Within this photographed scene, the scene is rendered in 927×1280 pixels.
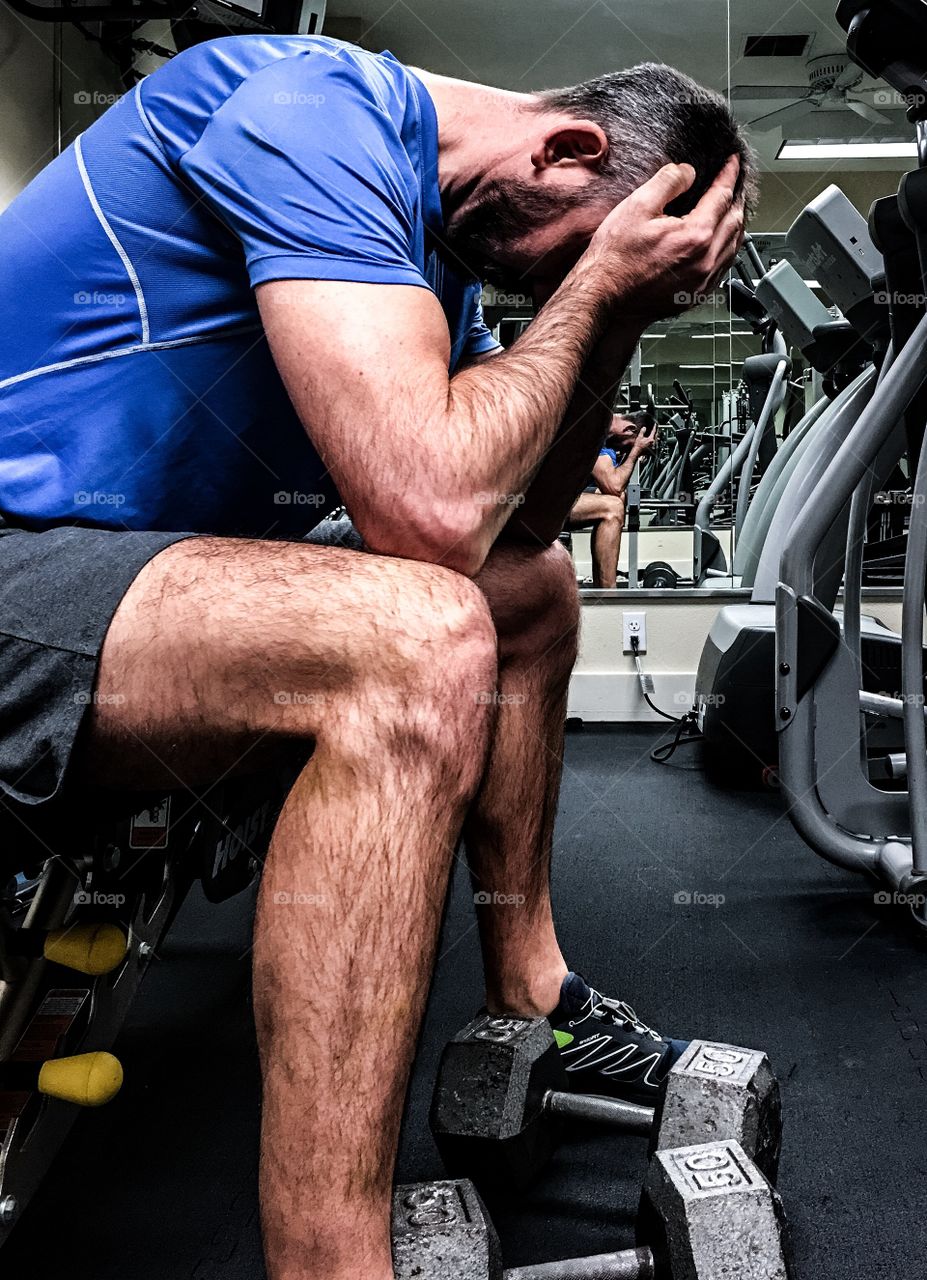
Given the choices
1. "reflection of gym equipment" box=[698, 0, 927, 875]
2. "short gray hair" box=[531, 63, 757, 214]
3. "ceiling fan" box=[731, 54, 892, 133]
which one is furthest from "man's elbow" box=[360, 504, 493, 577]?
"ceiling fan" box=[731, 54, 892, 133]

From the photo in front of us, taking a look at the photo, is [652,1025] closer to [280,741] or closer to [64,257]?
[280,741]

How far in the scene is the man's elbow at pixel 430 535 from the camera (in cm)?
64

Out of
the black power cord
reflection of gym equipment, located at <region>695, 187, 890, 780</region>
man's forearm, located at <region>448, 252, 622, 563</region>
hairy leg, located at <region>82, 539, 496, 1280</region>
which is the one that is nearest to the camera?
hairy leg, located at <region>82, 539, 496, 1280</region>

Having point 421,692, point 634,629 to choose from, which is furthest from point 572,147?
point 634,629

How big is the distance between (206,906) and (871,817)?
1.12 metres

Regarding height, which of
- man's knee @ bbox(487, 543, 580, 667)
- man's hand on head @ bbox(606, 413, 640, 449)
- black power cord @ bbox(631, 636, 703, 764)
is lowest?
black power cord @ bbox(631, 636, 703, 764)

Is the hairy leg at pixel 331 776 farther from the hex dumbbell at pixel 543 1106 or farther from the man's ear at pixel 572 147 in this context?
the man's ear at pixel 572 147

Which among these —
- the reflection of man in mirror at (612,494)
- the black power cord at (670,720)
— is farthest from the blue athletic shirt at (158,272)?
the reflection of man in mirror at (612,494)

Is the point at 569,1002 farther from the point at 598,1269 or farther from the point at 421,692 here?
the point at 421,692

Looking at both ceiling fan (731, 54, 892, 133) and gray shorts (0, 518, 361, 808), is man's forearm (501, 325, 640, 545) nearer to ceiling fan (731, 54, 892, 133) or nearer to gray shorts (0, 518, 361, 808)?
gray shorts (0, 518, 361, 808)

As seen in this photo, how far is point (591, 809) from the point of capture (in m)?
2.34

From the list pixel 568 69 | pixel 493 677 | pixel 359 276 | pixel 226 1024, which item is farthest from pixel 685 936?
pixel 568 69

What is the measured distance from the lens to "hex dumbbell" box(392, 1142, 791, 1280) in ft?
1.95

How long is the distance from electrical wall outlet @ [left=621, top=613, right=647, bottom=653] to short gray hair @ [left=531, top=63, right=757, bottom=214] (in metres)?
2.42
